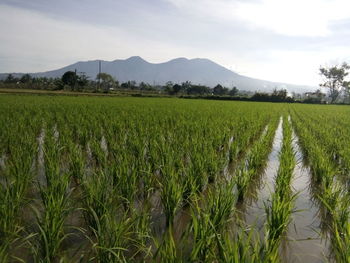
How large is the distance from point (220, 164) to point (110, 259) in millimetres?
2661

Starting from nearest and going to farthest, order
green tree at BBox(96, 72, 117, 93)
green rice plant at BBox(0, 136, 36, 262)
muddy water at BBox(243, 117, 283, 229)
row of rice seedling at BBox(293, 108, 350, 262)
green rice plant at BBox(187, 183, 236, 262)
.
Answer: green rice plant at BBox(187, 183, 236, 262) < row of rice seedling at BBox(293, 108, 350, 262) < green rice plant at BBox(0, 136, 36, 262) < muddy water at BBox(243, 117, 283, 229) < green tree at BBox(96, 72, 117, 93)

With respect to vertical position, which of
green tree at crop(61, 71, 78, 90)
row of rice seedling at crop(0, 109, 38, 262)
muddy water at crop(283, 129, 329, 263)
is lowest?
muddy water at crop(283, 129, 329, 263)

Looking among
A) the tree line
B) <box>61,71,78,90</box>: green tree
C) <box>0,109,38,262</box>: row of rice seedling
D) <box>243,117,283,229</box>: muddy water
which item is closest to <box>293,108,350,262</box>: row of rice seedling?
<box>243,117,283,229</box>: muddy water

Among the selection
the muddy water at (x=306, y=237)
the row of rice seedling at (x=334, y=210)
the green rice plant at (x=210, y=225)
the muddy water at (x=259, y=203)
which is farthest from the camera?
the muddy water at (x=259, y=203)

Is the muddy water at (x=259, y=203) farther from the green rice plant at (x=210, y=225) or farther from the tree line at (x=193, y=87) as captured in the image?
the tree line at (x=193, y=87)

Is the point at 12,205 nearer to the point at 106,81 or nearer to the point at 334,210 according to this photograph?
the point at 334,210

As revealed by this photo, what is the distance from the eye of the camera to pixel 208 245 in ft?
5.86

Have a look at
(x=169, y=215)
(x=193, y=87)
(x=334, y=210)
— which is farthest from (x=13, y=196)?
(x=193, y=87)

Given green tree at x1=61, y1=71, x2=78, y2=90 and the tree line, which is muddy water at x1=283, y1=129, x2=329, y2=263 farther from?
green tree at x1=61, y1=71, x2=78, y2=90

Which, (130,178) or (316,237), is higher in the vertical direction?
(130,178)

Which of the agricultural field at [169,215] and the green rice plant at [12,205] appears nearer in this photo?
the agricultural field at [169,215]

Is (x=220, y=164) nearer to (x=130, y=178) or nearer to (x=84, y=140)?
(x=130, y=178)

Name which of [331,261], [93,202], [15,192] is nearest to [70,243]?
[93,202]

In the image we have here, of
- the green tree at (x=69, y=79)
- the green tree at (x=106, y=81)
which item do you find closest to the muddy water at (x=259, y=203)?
the green tree at (x=69, y=79)
